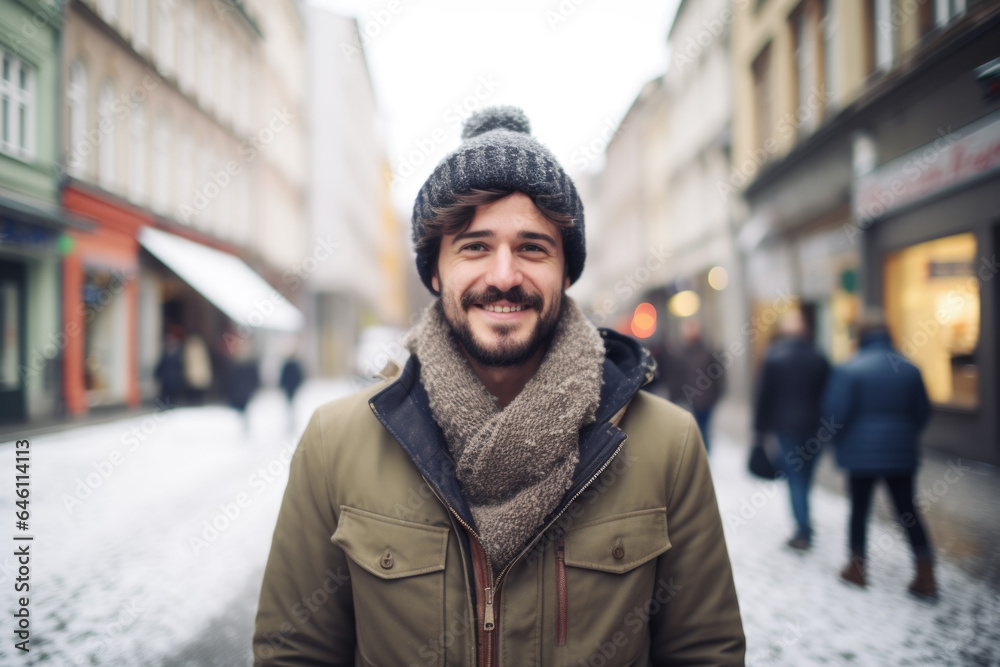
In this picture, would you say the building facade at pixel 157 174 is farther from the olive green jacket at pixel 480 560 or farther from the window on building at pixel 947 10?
the window on building at pixel 947 10

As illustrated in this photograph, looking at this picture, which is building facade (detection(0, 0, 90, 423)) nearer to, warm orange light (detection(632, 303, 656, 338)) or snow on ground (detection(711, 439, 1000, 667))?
Answer: snow on ground (detection(711, 439, 1000, 667))

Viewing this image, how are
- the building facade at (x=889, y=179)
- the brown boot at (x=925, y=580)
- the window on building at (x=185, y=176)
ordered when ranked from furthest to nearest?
the window on building at (x=185, y=176), the building facade at (x=889, y=179), the brown boot at (x=925, y=580)

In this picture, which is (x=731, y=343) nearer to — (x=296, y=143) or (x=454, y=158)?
(x=454, y=158)

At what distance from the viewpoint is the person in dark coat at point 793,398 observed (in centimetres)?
486

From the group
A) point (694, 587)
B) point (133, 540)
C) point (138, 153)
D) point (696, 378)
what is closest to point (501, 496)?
point (694, 587)

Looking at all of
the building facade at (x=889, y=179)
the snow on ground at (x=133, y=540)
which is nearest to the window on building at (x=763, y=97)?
the building facade at (x=889, y=179)

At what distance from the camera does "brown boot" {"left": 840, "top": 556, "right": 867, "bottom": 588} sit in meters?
3.84

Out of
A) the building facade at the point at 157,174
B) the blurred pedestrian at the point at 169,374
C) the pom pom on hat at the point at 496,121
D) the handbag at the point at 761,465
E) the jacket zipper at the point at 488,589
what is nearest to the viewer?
the jacket zipper at the point at 488,589

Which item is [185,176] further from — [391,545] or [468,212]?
[391,545]

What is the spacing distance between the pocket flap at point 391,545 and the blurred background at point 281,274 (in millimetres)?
559

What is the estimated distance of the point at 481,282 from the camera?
1.49m

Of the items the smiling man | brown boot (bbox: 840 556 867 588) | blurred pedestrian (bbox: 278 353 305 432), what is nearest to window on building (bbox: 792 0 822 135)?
brown boot (bbox: 840 556 867 588)

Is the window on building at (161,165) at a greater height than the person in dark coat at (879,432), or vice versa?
the window on building at (161,165)

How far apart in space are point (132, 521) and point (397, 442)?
5.13m
